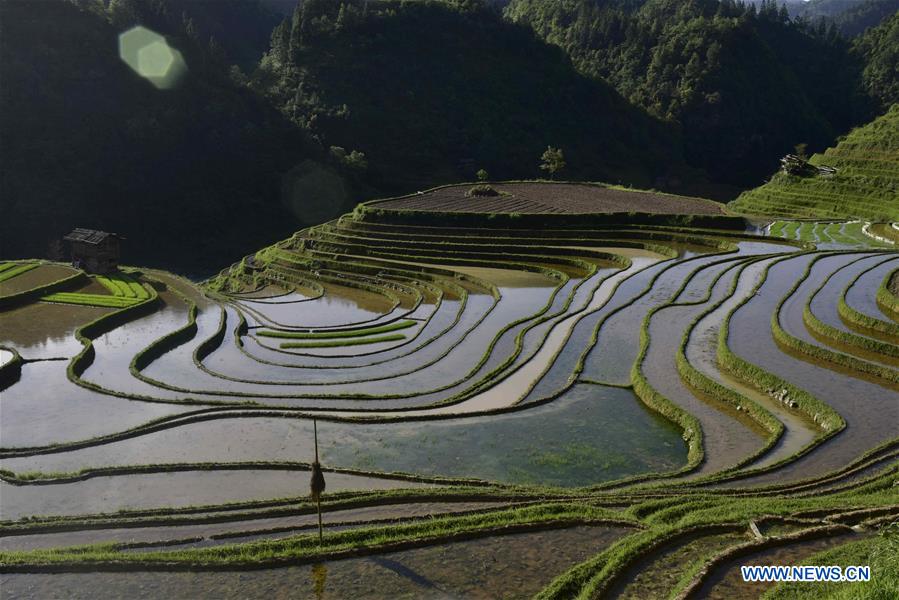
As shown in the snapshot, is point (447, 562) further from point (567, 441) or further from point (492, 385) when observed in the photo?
point (492, 385)

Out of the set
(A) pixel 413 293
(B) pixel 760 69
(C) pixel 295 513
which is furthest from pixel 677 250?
(B) pixel 760 69

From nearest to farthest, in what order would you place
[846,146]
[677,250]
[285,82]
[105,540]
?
1. [105,540]
2. [677,250]
3. [846,146]
4. [285,82]

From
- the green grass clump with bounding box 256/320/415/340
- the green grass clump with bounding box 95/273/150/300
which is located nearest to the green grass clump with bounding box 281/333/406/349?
the green grass clump with bounding box 256/320/415/340

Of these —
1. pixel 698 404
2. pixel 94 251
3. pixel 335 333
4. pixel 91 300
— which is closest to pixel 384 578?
pixel 698 404

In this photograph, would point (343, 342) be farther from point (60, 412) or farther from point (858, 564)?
point (858, 564)

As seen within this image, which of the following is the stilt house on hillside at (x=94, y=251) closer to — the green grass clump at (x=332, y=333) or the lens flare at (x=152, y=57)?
the green grass clump at (x=332, y=333)

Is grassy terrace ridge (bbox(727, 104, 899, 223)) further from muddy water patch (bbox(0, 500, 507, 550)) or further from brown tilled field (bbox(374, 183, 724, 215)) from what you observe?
muddy water patch (bbox(0, 500, 507, 550))

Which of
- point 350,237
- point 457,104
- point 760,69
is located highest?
point 760,69
